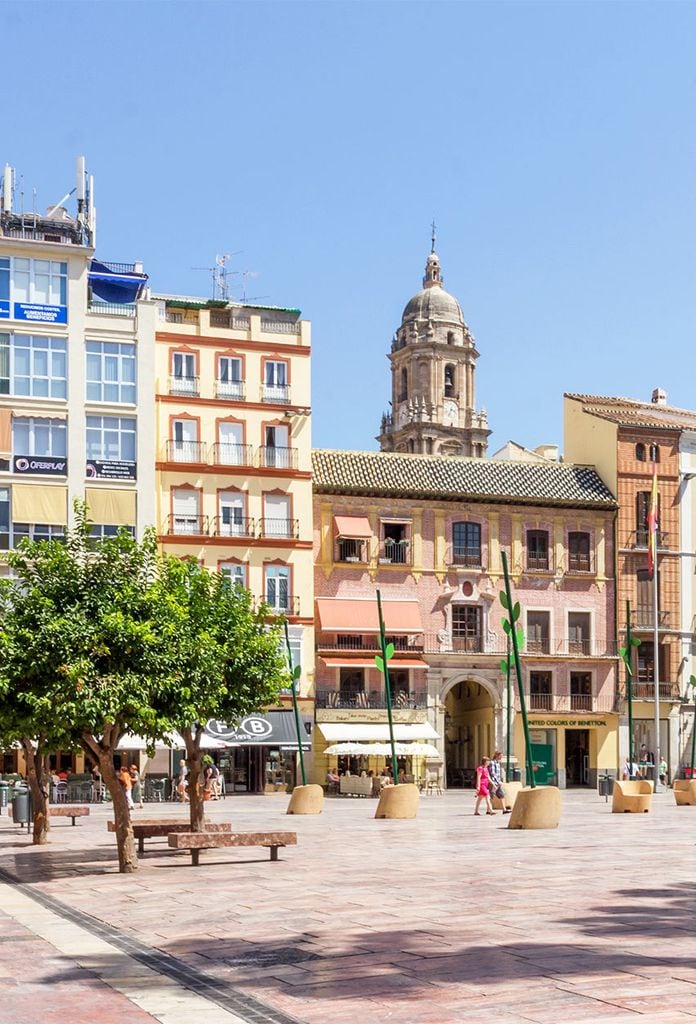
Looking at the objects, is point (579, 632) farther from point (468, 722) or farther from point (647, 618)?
point (468, 722)

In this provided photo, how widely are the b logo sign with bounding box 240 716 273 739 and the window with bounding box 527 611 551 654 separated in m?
12.2

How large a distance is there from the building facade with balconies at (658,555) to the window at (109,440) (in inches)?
860

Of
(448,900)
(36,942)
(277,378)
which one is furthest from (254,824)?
(277,378)

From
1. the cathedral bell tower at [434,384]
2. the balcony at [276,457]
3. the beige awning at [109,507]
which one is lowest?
the beige awning at [109,507]

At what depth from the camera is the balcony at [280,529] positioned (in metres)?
60.5

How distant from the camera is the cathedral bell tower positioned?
118 meters

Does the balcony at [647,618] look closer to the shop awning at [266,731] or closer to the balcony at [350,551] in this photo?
the balcony at [350,551]

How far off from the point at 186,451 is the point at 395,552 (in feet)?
31.8

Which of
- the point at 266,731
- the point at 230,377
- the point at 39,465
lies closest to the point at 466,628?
the point at 266,731

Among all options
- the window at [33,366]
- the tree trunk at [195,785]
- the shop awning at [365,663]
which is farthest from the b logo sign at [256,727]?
the tree trunk at [195,785]

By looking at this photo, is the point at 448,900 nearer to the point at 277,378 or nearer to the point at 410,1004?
the point at 410,1004

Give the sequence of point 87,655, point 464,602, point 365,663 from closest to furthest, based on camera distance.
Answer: point 87,655 → point 365,663 → point 464,602

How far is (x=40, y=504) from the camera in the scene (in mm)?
56812

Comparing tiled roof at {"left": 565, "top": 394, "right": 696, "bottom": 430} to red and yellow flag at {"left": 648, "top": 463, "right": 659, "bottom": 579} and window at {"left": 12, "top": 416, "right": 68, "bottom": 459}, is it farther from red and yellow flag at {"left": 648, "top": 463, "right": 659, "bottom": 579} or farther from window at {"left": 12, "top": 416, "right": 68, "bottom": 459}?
window at {"left": 12, "top": 416, "right": 68, "bottom": 459}
